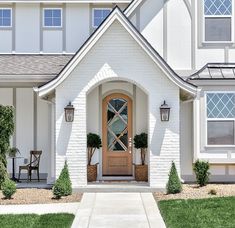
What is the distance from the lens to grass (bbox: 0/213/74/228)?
10096 millimetres

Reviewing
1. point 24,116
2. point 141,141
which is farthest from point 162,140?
point 24,116

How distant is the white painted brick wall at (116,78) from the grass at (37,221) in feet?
12.8

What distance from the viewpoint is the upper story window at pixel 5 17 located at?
18906 mm

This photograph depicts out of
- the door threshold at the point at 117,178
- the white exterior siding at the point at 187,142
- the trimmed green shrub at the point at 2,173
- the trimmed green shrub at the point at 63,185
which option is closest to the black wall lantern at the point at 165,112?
the white exterior siding at the point at 187,142

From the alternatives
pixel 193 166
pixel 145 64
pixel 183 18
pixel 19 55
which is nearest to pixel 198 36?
pixel 183 18

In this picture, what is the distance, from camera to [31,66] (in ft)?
56.5

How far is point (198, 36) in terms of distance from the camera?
16.7 metres

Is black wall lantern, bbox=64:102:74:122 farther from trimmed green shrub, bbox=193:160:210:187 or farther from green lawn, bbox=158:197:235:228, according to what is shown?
trimmed green shrub, bbox=193:160:210:187

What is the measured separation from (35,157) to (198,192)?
6201 mm

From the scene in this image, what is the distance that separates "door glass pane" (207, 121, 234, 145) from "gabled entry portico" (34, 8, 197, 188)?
1.78 m

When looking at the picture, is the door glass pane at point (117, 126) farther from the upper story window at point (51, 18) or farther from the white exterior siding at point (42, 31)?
the upper story window at point (51, 18)

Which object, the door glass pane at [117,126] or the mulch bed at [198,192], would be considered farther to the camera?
the door glass pane at [117,126]

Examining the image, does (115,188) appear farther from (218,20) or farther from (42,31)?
(42,31)

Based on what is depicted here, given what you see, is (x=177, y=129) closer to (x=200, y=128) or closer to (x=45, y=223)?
(x=200, y=128)
